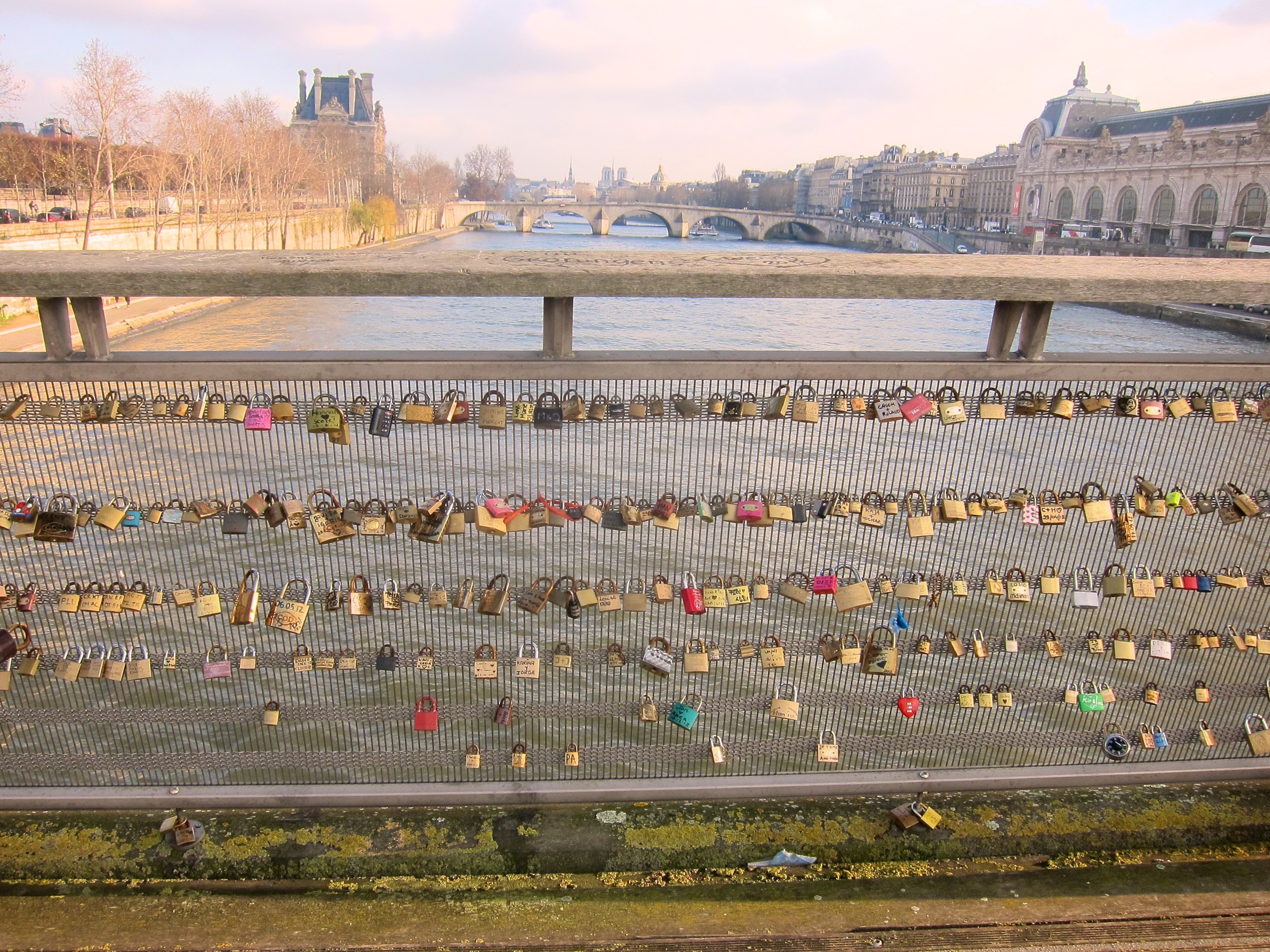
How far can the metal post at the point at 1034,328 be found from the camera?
13.9 ft

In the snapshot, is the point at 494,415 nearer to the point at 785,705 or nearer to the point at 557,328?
the point at 557,328

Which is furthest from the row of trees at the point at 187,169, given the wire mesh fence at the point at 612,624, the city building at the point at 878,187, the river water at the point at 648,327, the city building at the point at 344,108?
the city building at the point at 878,187

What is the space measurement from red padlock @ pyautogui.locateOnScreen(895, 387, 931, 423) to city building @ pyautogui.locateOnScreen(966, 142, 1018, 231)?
107 metres

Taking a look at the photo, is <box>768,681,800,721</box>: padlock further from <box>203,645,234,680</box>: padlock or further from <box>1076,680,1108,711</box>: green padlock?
<box>203,645,234,680</box>: padlock

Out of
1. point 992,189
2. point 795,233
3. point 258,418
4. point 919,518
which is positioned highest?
point 992,189

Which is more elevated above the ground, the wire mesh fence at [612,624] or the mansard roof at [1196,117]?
the mansard roof at [1196,117]

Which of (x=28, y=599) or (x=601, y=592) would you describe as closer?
(x=28, y=599)

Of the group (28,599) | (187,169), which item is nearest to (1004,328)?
(28,599)

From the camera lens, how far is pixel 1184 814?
15.3 ft

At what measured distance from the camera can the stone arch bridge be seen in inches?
3728

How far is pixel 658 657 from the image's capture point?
4605mm

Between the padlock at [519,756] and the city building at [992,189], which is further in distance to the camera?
the city building at [992,189]

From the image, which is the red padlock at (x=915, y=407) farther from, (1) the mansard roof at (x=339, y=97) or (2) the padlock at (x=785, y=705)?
(1) the mansard roof at (x=339, y=97)

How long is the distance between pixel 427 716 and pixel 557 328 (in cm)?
210
